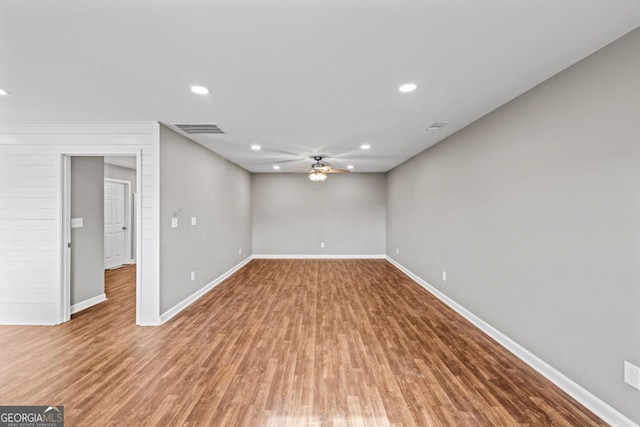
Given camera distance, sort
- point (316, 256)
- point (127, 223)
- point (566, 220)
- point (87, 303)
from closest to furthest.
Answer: point (566, 220), point (87, 303), point (127, 223), point (316, 256)

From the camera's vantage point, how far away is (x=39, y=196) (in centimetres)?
346

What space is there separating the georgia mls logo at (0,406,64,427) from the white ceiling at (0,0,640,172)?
8.48ft

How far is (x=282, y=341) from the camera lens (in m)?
2.98

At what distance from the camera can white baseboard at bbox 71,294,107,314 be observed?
3.80 metres

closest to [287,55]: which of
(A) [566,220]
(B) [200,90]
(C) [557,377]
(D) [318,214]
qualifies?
(B) [200,90]

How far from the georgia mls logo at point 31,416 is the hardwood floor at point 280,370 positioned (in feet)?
0.18

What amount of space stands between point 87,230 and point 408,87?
4741 millimetres

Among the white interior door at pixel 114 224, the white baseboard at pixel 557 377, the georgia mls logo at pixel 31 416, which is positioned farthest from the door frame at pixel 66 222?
the white baseboard at pixel 557 377

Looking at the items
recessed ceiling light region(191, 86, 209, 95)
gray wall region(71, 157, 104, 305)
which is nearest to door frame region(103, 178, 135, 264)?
gray wall region(71, 157, 104, 305)

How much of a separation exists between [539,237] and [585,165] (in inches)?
27.9

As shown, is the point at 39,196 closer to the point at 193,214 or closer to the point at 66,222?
the point at 66,222

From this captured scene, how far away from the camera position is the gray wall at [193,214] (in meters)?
3.56

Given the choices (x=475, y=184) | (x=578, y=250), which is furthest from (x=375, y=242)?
(x=578, y=250)

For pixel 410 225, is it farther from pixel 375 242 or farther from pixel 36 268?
pixel 36 268
